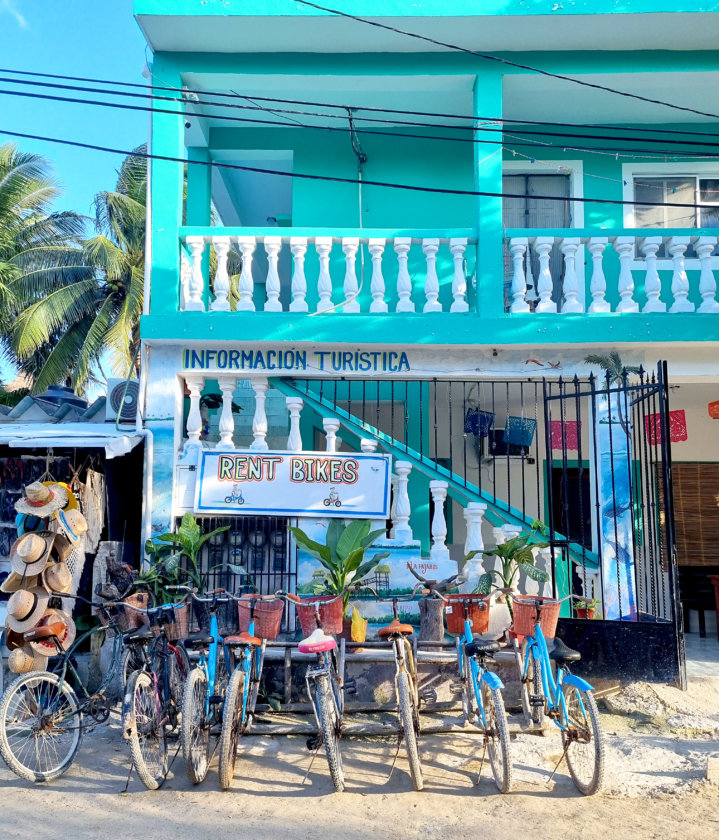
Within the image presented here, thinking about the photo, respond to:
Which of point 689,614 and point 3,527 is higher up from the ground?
point 3,527

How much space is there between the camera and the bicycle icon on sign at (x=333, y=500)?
24.0ft

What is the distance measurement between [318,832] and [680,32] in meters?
7.68

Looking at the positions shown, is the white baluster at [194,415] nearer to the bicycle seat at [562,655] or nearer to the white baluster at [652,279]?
the bicycle seat at [562,655]

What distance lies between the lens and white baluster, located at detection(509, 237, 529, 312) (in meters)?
7.66

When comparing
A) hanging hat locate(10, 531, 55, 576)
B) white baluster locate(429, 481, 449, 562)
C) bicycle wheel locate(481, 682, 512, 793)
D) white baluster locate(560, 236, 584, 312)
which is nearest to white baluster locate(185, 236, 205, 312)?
hanging hat locate(10, 531, 55, 576)

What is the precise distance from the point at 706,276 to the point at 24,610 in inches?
265

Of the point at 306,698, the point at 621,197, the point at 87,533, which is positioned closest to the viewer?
the point at 306,698

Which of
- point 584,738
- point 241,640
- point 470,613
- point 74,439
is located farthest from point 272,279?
point 584,738

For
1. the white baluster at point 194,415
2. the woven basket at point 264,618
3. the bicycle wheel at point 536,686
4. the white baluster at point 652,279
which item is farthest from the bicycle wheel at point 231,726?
the white baluster at point 652,279

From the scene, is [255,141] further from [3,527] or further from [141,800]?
[141,800]

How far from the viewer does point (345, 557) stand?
6.67 m

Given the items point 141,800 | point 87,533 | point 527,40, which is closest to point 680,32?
point 527,40

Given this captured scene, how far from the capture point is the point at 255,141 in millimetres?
10070

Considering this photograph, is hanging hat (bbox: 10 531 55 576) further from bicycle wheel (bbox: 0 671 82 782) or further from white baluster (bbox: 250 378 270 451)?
white baluster (bbox: 250 378 270 451)
